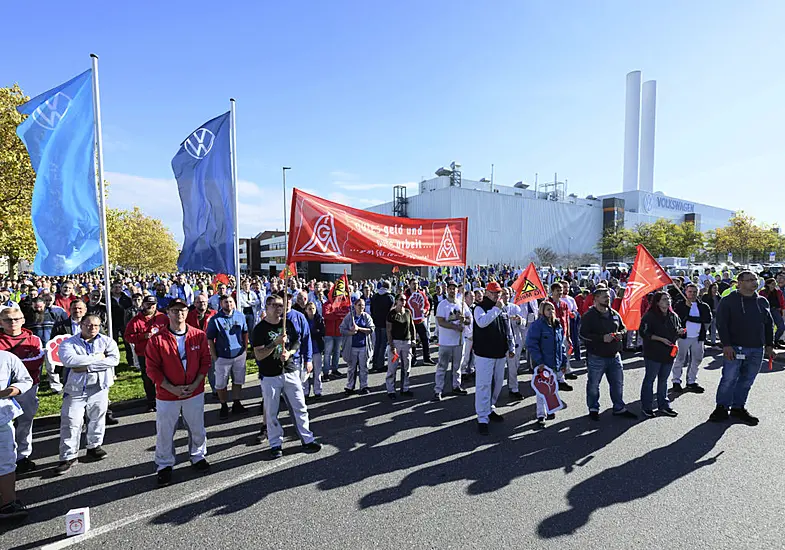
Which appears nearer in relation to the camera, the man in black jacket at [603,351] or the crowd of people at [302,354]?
the crowd of people at [302,354]

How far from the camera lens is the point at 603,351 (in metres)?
6.28

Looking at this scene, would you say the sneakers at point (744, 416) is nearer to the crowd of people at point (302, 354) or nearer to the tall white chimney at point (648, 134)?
the crowd of people at point (302, 354)

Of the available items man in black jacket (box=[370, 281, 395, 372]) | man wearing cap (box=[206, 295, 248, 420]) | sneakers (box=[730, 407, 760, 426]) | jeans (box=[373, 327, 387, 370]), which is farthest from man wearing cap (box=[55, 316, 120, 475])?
sneakers (box=[730, 407, 760, 426])

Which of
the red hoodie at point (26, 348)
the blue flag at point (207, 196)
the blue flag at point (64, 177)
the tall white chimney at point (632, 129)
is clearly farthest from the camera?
the tall white chimney at point (632, 129)

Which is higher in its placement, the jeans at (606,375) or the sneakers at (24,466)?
the jeans at (606,375)

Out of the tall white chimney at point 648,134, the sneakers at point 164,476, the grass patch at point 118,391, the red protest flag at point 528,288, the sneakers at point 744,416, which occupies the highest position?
the tall white chimney at point 648,134

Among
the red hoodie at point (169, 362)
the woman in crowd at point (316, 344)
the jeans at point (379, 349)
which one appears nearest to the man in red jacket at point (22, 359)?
the red hoodie at point (169, 362)

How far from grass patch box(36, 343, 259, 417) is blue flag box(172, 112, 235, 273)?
2474 millimetres

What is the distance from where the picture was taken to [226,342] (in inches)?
247

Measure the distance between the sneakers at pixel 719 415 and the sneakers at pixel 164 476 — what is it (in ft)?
23.9

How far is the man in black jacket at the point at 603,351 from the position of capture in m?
6.27

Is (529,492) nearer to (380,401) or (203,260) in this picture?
(380,401)

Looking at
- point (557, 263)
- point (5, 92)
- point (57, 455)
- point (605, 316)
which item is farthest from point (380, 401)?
point (557, 263)

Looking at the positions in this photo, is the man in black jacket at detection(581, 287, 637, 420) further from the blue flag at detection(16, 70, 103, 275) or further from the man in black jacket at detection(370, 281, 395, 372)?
the blue flag at detection(16, 70, 103, 275)
